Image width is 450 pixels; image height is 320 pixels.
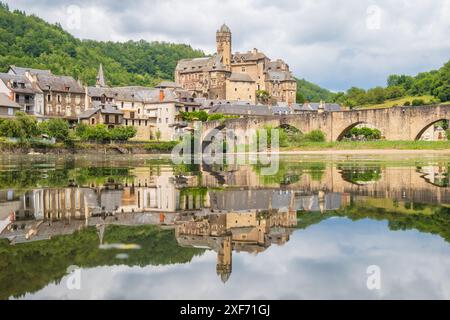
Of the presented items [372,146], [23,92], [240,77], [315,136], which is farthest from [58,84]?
[372,146]

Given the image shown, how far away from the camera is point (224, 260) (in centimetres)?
1003

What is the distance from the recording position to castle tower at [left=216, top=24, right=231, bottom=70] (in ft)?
442

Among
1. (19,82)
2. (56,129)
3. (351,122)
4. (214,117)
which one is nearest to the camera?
(56,129)

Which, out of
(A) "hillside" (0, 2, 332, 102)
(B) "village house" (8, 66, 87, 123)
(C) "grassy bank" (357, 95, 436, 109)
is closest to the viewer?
(B) "village house" (8, 66, 87, 123)

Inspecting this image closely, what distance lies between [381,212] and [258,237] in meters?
5.34

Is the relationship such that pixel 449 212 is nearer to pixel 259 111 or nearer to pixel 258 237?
pixel 258 237

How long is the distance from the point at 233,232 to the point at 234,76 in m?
117

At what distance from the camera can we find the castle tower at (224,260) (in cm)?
900

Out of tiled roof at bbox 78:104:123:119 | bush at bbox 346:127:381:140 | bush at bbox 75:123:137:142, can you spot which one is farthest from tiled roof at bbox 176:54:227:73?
bush at bbox 75:123:137:142

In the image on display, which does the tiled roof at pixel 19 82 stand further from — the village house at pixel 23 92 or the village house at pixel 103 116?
the village house at pixel 103 116

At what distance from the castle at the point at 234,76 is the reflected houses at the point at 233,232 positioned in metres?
107

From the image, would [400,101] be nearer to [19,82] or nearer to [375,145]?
[375,145]

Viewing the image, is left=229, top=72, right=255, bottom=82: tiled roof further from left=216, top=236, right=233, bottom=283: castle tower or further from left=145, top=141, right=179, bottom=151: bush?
left=216, top=236, right=233, bottom=283: castle tower

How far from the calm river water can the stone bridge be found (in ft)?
176
